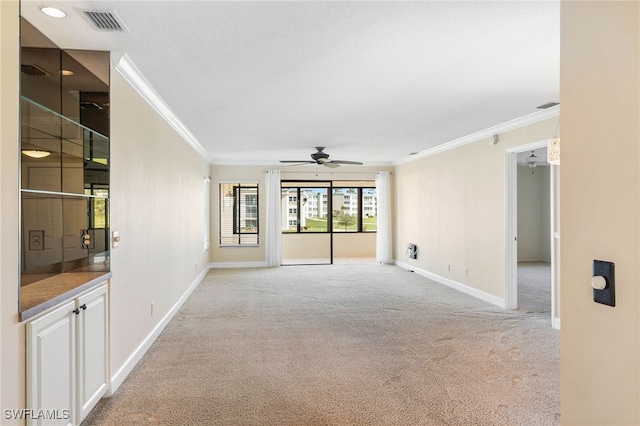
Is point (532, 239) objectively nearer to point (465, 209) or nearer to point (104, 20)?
point (465, 209)

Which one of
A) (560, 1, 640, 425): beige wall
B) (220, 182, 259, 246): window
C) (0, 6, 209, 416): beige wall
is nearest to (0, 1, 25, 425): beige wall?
(0, 6, 209, 416): beige wall

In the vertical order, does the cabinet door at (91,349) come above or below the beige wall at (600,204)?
below

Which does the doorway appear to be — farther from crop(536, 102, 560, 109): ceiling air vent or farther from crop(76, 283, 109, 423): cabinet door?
crop(76, 283, 109, 423): cabinet door

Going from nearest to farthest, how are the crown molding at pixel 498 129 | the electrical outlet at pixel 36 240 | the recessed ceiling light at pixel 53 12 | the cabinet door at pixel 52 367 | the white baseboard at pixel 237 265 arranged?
1. the cabinet door at pixel 52 367
2. the recessed ceiling light at pixel 53 12
3. the electrical outlet at pixel 36 240
4. the crown molding at pixel 498 129
5. the white baseboard at pixel 237 265

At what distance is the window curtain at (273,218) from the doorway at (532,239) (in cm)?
503

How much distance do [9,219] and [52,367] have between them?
32.0 inches

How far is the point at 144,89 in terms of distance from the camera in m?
3.24

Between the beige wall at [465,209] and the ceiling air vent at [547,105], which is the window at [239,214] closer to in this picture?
the beige wall at [465,209]

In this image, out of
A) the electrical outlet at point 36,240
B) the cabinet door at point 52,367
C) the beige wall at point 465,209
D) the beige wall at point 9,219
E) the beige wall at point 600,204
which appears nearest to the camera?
the beige wall at point 600,204

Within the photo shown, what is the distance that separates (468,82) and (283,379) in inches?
118

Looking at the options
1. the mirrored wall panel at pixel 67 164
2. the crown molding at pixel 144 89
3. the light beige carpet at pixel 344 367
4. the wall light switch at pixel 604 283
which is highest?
the crown molding at pixel 144 89

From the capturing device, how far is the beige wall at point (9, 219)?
1519 mm

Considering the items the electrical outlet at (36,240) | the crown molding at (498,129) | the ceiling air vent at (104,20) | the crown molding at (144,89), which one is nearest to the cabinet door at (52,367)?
the electrical outlet at (36,240)

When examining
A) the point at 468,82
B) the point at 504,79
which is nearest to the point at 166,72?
the point at 468,82
